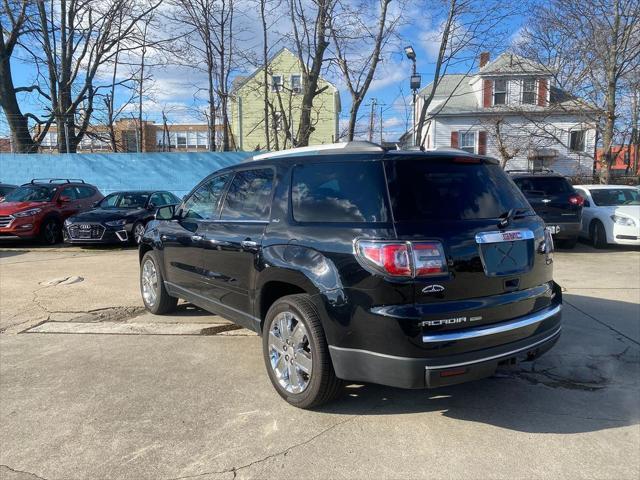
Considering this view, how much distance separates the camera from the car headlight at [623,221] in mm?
10805

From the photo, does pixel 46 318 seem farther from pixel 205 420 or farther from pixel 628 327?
pixel 628 327

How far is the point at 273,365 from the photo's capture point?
3.79 metres

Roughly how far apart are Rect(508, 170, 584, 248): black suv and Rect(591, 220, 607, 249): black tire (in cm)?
99

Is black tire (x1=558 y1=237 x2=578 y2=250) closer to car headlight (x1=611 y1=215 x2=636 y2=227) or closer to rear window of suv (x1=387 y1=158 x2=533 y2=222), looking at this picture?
car headlight (x1=611 y1=215 x2=636 y2=227)

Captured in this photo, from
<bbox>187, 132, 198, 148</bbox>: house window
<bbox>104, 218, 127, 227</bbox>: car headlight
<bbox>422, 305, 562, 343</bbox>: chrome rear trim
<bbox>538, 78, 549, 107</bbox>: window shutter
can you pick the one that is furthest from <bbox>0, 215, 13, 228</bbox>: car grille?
<bbox>187, 132, 198, 148</bbox>: house window

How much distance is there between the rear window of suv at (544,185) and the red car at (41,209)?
11476mm

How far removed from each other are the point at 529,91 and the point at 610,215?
1314 centimetres

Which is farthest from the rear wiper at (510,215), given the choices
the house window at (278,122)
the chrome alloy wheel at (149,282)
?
the house window at (278,122)

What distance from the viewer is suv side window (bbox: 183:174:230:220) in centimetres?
477

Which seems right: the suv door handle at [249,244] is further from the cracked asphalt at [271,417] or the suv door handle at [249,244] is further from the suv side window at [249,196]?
the cracked asphalt at [271,417]

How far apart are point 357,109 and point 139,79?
508 inches

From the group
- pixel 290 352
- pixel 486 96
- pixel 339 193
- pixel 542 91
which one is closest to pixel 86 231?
pixel 290 352

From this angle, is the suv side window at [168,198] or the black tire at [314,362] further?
the suv side window at [168,198]

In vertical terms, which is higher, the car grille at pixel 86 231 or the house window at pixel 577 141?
the house window at pixel 577 141
